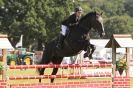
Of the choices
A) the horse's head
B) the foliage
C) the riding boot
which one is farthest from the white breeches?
the foliage

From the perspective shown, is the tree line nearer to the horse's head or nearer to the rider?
the rider

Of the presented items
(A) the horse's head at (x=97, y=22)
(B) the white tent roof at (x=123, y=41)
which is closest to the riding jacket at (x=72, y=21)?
(A) the horse's head at (x=97, y=22)

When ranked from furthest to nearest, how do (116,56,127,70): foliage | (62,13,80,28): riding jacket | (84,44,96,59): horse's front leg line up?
(116,56,127,70): foliage
(62,13,80,28): riding jacket
(84,44,96,59): horse's front leg

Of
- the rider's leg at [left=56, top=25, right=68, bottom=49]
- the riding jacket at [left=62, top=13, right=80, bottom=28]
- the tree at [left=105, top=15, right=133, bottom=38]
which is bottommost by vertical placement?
the rider's leg at [left=56, top=25, right=68, bottom=49]

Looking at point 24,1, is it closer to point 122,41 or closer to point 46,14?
point 46,14

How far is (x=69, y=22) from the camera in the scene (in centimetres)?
1468

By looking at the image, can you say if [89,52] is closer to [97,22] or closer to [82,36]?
[82,36]

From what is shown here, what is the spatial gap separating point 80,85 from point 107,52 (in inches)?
2037

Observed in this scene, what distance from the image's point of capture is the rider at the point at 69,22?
14.2 m

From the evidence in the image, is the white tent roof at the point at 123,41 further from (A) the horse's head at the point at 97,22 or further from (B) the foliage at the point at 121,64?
(B) the foliage at the point at 121,64

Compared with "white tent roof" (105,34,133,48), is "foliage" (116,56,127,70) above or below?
below

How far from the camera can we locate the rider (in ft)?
46.7

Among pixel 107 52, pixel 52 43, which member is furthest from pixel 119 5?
pixel 52 43

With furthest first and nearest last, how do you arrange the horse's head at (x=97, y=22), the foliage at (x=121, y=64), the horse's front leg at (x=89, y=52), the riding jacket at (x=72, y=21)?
the foliage at (x=121, y=64)
the riding jacket at (x=72, y=21)
the horse's head at (x=97, y=22)
the horse's front leg at (x=89, y=52)
